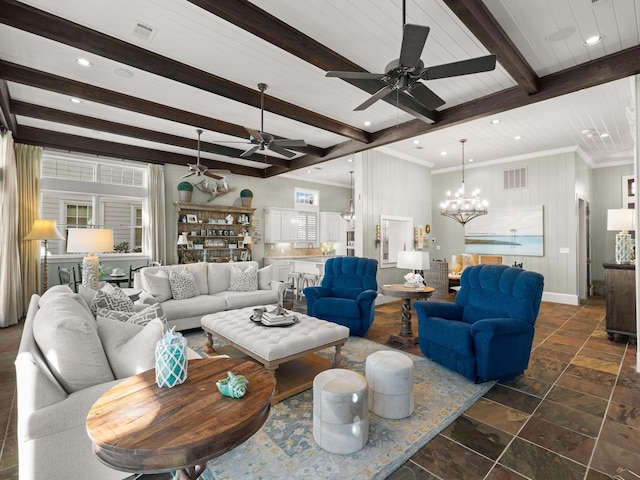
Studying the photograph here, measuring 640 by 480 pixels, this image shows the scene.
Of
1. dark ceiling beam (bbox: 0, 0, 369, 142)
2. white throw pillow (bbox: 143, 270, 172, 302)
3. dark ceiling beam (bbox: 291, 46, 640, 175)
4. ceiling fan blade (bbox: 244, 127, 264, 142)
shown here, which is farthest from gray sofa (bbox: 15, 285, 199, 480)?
dark ceiling beam (bbox: 291, 46, 640, 175)

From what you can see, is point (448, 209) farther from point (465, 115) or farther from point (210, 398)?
point (210, 398)

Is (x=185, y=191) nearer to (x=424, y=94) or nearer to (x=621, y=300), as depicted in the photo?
(x=424, y=94)

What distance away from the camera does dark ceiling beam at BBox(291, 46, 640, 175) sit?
3.17 meters

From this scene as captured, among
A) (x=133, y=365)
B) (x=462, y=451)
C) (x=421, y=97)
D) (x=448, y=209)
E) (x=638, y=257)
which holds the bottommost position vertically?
(x=462, y=451)

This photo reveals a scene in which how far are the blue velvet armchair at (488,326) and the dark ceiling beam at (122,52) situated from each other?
3295 mm

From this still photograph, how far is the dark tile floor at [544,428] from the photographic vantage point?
187cm

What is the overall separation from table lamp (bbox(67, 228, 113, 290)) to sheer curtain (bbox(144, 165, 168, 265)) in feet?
8.09

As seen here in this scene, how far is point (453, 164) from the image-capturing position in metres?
7.89

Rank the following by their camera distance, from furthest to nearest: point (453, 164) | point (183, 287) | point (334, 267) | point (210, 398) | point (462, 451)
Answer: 1. point (453, 164)
2. point (334, 267)
3. point (183, 287)
4. point (462, 451)
5. point (210, 398)

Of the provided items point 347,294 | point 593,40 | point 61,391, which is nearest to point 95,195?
point 347,294

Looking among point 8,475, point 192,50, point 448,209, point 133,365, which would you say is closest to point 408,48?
point 192,50

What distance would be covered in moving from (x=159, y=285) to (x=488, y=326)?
13.9 feet

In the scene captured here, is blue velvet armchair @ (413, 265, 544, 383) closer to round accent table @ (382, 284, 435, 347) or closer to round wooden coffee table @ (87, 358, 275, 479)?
round accent table @ (382, 284, 435, 347)

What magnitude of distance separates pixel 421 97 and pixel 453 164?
563cm
